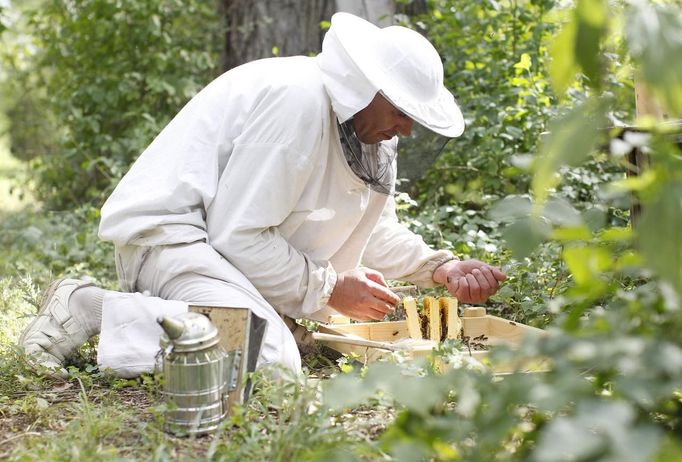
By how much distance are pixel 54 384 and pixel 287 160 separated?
3.48ft

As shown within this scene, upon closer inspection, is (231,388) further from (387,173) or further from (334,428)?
(387,173)

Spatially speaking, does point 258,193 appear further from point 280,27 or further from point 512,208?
point 280,27

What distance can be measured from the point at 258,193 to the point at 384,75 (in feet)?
1.83

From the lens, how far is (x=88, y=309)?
294 cm

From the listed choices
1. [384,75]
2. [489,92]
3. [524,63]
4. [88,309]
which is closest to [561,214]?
[384,75]

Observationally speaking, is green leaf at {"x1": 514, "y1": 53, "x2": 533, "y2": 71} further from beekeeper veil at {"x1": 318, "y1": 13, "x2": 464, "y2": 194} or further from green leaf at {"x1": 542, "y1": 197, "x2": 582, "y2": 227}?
green leaf at {"x1": 542, "y1": 197, "x2": 582, "y2": 227}

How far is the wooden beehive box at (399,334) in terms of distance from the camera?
9.25ft

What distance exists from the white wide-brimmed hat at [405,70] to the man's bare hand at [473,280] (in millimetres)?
618

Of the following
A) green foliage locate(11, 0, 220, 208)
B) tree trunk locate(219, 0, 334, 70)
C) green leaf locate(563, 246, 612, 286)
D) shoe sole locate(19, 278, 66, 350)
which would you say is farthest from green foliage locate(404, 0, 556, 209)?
green leaf locate(563, 246, 612, 286)

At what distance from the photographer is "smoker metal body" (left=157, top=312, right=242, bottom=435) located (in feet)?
6.97

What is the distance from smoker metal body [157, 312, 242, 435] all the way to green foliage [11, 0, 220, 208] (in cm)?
445

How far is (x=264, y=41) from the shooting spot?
6324 mm

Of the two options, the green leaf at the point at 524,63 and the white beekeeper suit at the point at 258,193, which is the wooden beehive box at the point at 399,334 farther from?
the green leaf at the point at 524,63

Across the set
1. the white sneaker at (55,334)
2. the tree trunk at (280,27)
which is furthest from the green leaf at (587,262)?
the tree trunk at (280,27)
